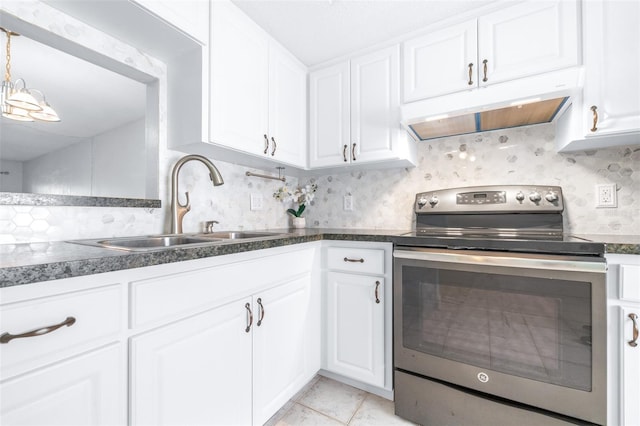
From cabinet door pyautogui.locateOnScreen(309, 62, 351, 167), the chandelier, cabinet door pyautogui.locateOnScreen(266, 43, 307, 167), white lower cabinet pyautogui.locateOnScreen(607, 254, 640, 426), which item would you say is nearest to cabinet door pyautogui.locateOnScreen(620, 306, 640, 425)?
white lower cabinet pyautogui.locateOnScreen(607, 254, 640, 426)

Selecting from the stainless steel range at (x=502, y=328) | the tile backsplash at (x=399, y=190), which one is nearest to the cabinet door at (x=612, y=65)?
the tile backsplash at (x=399, y=190)

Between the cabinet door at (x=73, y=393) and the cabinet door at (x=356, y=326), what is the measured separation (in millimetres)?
1112

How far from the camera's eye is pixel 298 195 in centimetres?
231

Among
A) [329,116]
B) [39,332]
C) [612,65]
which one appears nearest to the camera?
[39,332]

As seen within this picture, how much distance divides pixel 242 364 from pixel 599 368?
1390mm

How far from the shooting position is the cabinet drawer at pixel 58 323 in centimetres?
60

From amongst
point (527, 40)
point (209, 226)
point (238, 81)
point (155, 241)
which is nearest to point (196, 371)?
point (155, 241)

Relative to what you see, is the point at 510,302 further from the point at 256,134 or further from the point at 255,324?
the point at 256,134

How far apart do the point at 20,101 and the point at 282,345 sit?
4.92 ft

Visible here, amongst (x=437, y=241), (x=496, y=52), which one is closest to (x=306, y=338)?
(x=437, y=241)

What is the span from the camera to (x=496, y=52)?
60.8 inches

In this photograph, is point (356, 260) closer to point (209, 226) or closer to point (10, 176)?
point (209, 226)

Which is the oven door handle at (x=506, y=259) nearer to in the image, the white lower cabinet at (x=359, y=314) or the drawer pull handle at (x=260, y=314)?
the white lower cabinet at (x=359, y=314)

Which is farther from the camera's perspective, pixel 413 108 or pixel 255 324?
pixel 413 108
